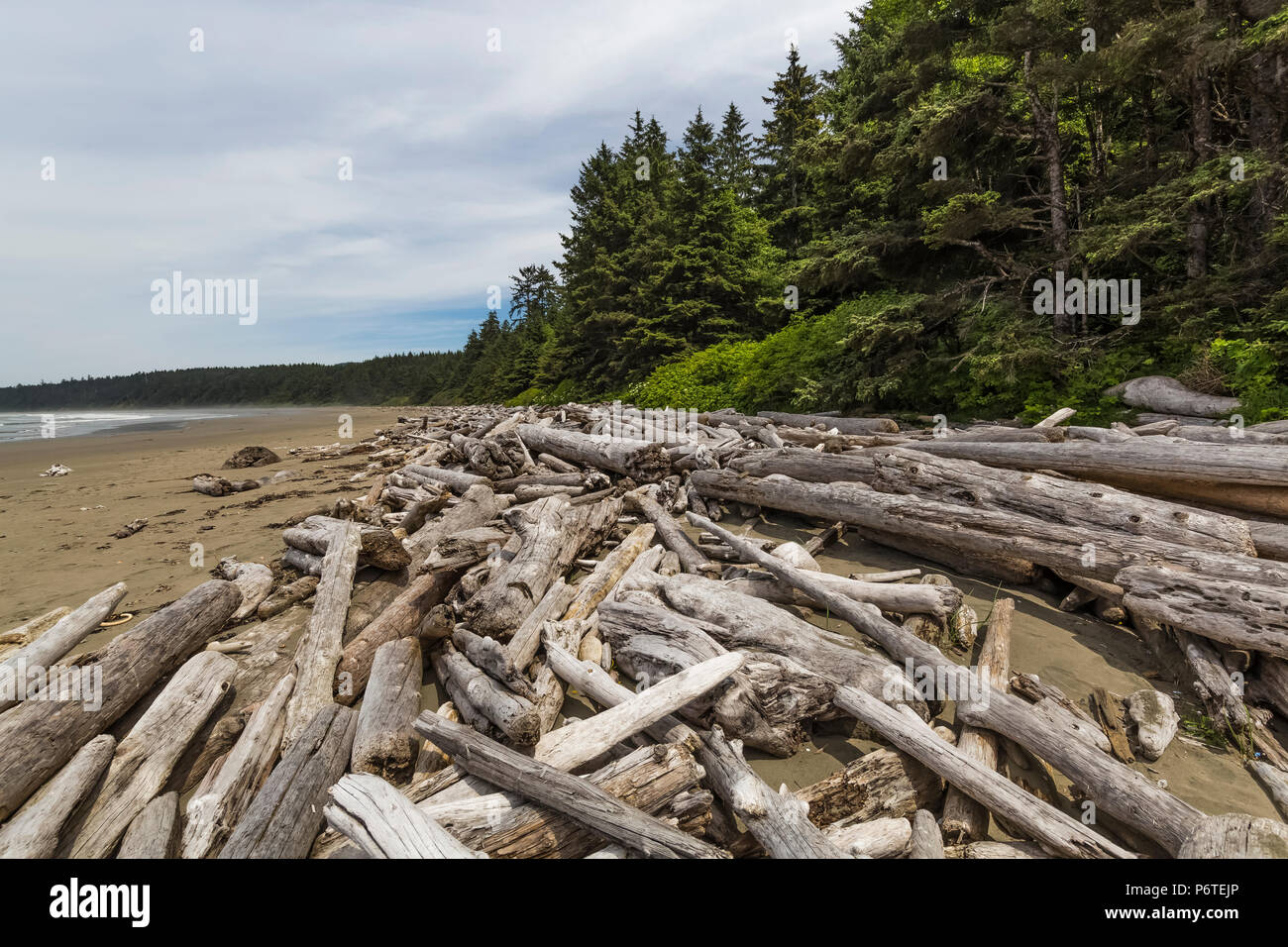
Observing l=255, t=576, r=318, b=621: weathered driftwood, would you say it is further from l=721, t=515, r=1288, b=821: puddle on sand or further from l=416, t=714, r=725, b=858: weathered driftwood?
l=721, t=515, r=1288, b=821: puddle on sand

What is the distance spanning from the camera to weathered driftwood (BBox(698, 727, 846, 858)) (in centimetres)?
213

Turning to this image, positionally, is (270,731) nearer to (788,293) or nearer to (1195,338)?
(1195,338)

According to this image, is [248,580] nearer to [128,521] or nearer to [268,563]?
[268,563]

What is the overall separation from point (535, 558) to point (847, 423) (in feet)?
29.1

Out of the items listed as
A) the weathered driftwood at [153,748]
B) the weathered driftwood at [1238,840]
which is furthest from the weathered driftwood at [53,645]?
the weathered driftwood at [1238,840]

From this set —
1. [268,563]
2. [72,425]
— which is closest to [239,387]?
[72,425]

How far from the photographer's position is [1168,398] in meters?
8.90

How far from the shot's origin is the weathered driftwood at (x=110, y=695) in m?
2.70

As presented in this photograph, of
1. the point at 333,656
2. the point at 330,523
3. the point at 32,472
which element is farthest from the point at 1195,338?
the point at 32,472

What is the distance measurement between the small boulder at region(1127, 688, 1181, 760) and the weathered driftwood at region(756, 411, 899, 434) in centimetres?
743

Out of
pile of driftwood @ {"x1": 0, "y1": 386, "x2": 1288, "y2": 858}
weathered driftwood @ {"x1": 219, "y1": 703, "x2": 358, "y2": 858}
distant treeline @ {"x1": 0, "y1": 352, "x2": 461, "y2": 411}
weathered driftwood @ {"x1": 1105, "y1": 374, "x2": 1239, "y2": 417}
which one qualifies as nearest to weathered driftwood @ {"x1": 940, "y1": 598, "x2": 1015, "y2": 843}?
pile of driftwood @ {"x1": 0, "y1": 386, "x2": 1288, "y2": 858}

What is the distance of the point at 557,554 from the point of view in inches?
209

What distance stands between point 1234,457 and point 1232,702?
323cm

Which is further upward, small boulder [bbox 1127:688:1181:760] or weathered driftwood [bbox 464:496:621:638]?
weathered driftwood [bbox 464:496:621:638]
